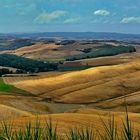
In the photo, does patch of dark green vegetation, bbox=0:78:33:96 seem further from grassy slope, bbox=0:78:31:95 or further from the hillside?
the hillside

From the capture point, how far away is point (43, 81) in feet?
382

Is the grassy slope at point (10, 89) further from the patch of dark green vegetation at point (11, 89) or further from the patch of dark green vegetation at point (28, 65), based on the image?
the patch of dark green vegetation at point (28, 65)

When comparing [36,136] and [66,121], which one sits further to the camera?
[66,121]

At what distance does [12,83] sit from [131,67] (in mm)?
34051

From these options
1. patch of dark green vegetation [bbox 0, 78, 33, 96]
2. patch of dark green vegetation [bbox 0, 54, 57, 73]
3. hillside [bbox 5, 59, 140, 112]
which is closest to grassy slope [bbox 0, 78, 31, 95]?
patch of dark green vegetation [bbox 0, 78, 33, 96]

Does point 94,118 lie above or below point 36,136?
below

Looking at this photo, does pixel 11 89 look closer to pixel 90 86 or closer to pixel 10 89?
pixel 10 89

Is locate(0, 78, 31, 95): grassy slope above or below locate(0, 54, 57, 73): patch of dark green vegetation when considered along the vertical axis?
above

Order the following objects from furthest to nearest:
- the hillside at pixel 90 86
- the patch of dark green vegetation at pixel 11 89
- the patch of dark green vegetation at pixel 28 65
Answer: the patch of dark green vegetation at pixel 28 65 → the patch of dark green vegetation at pixel 11 89 → the hillside at pixel 90 86

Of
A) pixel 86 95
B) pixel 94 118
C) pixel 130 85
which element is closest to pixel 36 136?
pixel 94 118

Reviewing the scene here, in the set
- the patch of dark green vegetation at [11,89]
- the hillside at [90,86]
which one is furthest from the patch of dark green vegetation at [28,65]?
the patch of dark green vegetation at [11,89]

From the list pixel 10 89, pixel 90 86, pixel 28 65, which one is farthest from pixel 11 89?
pixel 28 65

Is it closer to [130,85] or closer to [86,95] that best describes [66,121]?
[86,95]

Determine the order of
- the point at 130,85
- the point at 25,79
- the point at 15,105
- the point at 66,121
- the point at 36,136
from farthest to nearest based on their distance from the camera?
the point at 25,79 → the point at 130,85 → the point at 15,105 → the point at 66,121 → the point at 36,136
